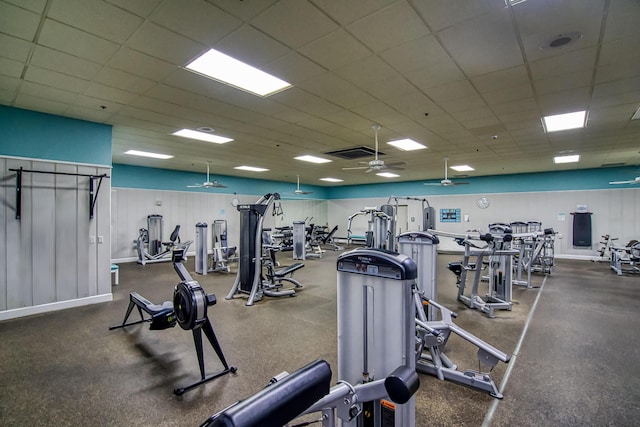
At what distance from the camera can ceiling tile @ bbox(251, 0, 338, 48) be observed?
2170 mm

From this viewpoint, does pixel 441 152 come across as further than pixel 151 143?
Yes

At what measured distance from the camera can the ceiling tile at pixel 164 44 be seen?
2463mm

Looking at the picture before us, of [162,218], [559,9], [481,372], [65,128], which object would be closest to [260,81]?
[559,9]

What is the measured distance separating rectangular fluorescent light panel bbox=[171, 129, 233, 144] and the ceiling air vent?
242 centimetres

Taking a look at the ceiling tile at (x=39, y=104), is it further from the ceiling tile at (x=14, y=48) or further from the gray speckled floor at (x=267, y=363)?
the gray speckled floor at (x=267, y=363)

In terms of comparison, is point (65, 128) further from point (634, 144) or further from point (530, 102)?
point (634, 144)

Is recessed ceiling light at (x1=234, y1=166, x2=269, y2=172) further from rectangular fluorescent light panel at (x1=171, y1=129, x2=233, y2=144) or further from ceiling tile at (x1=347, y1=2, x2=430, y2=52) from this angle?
ceiling tile at (x1=347, y1=2, x2=430, y2=52)

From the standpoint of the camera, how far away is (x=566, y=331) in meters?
3.68

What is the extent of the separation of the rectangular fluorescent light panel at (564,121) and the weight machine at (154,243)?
28.7ft

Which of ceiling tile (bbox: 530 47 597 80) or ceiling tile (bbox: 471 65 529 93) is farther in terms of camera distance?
ceiling tile (bbox: 471 65 529 93)

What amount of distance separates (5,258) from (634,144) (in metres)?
10.9

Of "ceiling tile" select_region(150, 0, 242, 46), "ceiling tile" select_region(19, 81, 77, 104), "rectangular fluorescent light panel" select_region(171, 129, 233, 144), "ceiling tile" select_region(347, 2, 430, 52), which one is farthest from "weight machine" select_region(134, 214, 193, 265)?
"ceiling tile" select_region(347, 2, 430, 52)

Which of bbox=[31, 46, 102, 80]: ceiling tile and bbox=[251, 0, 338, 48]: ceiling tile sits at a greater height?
bbox=[31, 46, 102, 80]: ceiling tile

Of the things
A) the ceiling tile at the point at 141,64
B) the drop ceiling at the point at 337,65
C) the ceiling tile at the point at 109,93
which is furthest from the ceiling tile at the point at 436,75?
the ceiling tile at the point at 109,93
